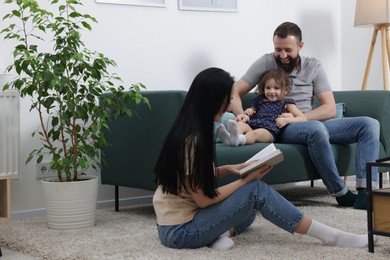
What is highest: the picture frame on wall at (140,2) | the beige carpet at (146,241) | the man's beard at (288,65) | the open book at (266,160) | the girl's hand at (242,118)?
the picture frame on wall at (140,2)

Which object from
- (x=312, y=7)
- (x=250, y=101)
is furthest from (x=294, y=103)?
(x=312, y=7)

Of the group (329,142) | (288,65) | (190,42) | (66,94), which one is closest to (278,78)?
(288,65)

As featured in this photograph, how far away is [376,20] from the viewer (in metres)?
4.53

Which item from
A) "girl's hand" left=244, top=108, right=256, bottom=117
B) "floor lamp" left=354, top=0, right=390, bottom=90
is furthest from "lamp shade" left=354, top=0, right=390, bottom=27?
"girl's hand" left=244, top=108, right=256, bottom=117

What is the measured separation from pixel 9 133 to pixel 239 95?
1.31 m

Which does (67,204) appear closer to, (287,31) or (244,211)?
(244,211)

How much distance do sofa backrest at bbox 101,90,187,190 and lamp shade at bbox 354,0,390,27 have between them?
1.86 metres

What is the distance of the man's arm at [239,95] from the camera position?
3771 mm

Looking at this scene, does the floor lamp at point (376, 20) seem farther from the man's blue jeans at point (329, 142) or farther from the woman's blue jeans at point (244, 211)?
the woman's blue jeans at point (244, 211)

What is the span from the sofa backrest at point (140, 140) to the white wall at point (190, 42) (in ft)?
1.13

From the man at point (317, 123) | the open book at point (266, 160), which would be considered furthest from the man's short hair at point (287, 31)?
the open book at point (266, 160)

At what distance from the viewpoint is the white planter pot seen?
3.19 meters

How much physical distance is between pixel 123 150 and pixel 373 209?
1.51m

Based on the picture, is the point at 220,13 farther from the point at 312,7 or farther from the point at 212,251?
the point at 212,251
